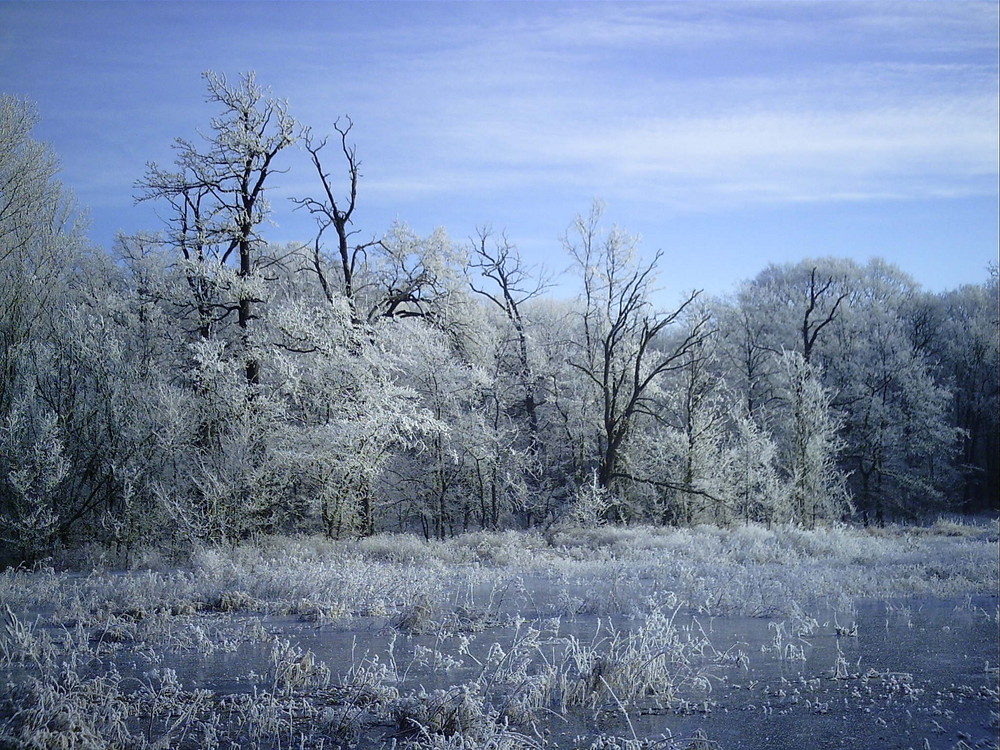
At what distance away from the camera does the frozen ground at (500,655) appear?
6125 mm

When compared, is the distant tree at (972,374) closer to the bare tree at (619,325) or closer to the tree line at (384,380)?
the tree line at (384,380)

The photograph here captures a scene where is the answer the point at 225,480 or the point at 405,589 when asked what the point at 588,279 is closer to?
the point at 225,480

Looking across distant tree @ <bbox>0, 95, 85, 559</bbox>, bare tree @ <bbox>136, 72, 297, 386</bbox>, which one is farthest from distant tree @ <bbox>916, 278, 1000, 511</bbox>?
distant tree @ <bbox>0, 95, 85, 559</bbox>

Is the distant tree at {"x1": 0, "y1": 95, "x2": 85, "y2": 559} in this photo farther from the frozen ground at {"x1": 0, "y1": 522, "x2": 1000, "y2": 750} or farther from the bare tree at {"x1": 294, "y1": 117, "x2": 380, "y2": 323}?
the bare tree at {"x1": 294, "y1": 117, "x2": 380, "y2": 323}

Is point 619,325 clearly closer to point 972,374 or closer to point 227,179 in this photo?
point 227,179

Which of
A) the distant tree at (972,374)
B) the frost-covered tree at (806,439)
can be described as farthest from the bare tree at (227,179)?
the distant tree at (972,374)

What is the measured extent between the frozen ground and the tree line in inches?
129

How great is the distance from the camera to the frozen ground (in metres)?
6.12

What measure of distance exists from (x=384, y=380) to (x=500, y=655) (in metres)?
14.8

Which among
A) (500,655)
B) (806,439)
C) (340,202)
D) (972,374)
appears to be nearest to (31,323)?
(340,202)

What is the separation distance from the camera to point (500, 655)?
7.27m

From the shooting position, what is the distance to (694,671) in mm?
7875

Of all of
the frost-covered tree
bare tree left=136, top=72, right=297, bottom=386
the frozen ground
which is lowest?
the frozen ground

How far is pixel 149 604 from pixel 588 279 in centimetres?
2128
